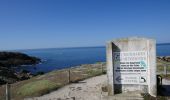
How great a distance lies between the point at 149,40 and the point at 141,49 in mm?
709

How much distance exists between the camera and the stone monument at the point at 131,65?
1366cm

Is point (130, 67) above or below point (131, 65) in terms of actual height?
below

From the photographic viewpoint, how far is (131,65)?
14219mm

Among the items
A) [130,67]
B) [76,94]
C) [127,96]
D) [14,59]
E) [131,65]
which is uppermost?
[131,65]

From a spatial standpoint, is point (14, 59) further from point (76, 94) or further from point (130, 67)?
point (130, 67)

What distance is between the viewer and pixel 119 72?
14453 millimetres

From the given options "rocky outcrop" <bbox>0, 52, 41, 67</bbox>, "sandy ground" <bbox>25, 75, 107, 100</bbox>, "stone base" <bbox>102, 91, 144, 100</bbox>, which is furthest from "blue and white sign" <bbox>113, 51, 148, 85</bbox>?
"rocky outcrop" <bbox>0, 52, 41, 67</bbox>

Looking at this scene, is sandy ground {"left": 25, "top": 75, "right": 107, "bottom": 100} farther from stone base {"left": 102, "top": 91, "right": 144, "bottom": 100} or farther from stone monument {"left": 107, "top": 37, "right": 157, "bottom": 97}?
stone monument {"left": 107, "top": 37, "right": 157, "bottom": 97}

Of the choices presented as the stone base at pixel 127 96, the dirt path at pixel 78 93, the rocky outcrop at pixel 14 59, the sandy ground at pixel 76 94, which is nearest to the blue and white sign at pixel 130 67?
the stone base at pixel 127 96

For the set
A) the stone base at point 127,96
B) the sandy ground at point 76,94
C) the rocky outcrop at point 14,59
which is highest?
the stone base at point 127,96

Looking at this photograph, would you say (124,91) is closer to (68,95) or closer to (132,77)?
(132,77)

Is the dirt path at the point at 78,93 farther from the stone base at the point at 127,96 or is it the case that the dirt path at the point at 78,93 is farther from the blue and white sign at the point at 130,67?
the blue and white sign at the point at 130,67

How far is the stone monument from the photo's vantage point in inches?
538

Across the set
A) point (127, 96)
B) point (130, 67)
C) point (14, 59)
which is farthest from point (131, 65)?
point (14, 59)
